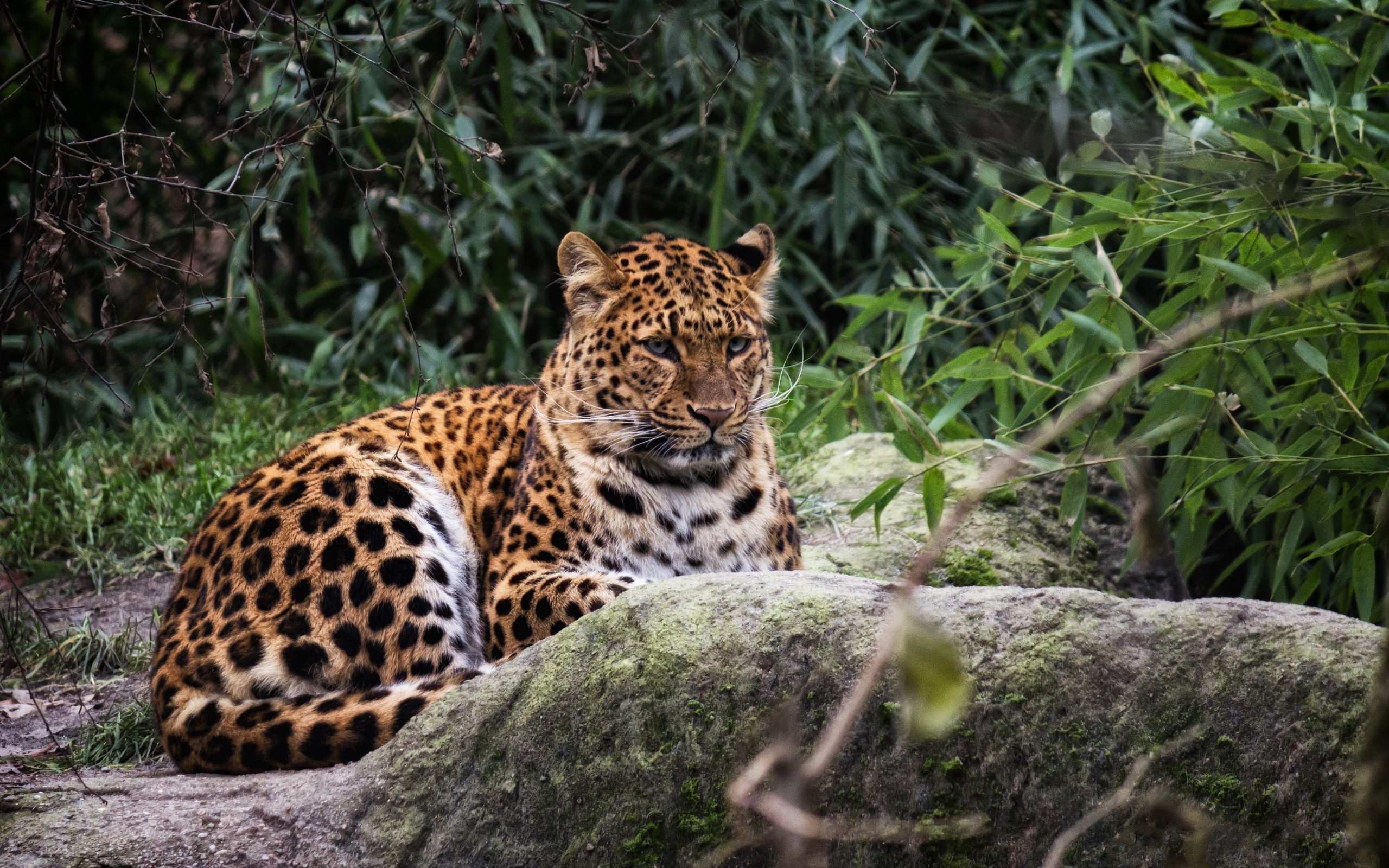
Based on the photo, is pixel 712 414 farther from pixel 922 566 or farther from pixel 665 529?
pixel 922 566

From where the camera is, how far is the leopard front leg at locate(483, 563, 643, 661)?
4.23m

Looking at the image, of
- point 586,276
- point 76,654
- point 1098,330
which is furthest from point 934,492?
point 76,654

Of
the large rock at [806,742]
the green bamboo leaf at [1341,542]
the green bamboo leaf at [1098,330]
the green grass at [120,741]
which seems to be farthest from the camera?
the green grass at [120,741]

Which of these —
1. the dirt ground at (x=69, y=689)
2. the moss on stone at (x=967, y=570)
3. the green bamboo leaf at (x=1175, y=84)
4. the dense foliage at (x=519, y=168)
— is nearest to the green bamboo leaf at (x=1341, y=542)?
the moss on stone at (x=967, y=570)

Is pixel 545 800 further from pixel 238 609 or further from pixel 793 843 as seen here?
pixel 793 843

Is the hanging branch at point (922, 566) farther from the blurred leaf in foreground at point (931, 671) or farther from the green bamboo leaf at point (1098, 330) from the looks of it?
the green bamboo leaf at point (1098, 330)

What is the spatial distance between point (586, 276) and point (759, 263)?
2.52 ft

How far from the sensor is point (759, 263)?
5316 mm

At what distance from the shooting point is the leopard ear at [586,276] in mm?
4902

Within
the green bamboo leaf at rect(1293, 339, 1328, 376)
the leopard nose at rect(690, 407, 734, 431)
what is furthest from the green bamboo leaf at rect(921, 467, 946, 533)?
the green bamboo leaf at rect(1293, 339, 1328, 376)

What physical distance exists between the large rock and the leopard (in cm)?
49

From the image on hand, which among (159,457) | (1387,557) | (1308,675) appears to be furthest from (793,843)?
(159,457)

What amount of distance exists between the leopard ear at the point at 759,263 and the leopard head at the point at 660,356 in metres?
0.03

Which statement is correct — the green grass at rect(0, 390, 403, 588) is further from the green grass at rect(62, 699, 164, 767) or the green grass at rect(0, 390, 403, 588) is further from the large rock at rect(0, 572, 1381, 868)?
the large rock at rect(0, 572, 1381, 868)
